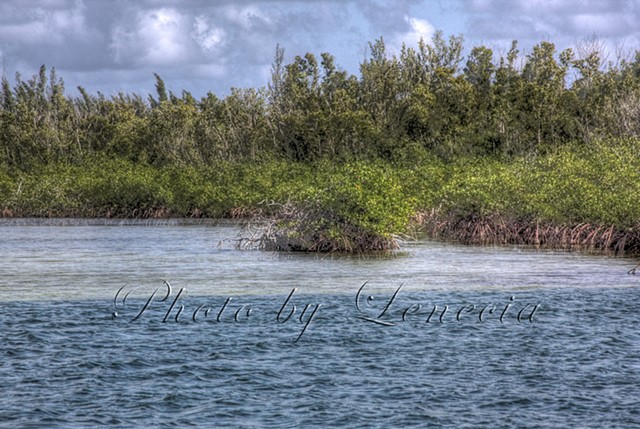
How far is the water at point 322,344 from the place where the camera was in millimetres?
11523

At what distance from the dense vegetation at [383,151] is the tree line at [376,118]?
0.45 ft

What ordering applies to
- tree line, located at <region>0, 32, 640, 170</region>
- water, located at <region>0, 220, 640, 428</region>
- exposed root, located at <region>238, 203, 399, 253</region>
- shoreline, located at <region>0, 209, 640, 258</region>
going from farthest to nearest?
1. tree line, located at <region>0, 32, 640, 170</region>
2. shoreline, located at <region>0, 209, 640, 258</region>
3. exposed root, located at <region>238, 203, 399, 253</region>
4. water, located at <region>0, 220, 640, 428</region>

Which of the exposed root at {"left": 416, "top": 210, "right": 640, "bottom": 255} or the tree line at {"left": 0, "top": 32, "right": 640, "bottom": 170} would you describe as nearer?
the exposed root at {"left": 416, "top": 210, "right": 640, "bottom": 255}

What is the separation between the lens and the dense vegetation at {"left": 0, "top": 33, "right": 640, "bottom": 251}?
1292 inches

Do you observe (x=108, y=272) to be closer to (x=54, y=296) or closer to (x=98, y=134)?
(x=54, y=296)

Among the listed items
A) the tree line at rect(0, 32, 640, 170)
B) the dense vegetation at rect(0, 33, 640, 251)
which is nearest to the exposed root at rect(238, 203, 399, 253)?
the dense vegetation at rect(0, 33, 640, 251)

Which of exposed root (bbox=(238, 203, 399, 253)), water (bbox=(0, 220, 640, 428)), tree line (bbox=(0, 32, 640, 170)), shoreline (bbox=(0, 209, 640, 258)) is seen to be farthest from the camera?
tree line (bbox=(0, 32, 640, 170))

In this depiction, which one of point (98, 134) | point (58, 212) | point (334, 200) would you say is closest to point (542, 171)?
point (334, 200)

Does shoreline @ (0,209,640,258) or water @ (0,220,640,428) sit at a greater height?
shoreline @ (0,209,640,258)

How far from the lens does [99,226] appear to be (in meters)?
49.3

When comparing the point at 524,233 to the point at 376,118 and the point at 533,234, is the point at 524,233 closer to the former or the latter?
the point at 533,234

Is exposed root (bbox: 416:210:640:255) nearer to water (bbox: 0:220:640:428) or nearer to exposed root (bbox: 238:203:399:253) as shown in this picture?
water (bbox: 0:220:640:428)

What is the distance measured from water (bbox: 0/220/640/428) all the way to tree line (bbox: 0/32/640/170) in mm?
32698

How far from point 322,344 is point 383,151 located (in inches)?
1922
